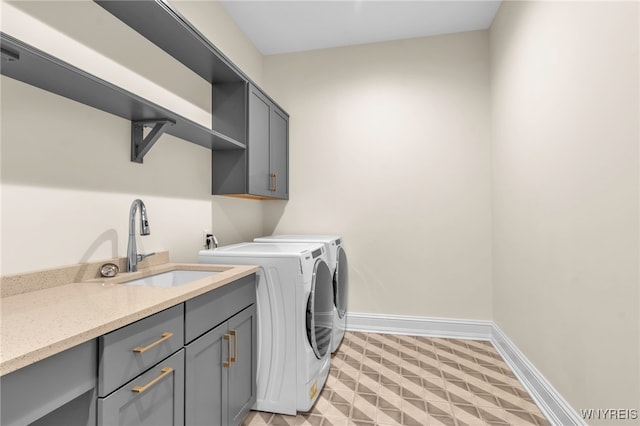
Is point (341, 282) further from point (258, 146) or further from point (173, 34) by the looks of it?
point (173, 34)

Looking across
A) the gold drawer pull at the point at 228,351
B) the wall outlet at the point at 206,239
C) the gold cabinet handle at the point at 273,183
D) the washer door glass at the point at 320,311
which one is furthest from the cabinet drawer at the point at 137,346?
the gold cabinet handle at the point at 273,183

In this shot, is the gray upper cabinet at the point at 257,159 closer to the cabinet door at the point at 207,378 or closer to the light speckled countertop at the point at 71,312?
the light speckled countertop at the point at 71,312

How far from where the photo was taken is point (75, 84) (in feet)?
4.08

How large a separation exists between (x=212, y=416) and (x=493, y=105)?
307 cm

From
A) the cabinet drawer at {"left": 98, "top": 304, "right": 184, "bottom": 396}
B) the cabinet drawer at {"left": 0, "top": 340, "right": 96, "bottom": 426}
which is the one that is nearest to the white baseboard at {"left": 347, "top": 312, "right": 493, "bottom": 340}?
the cabinet drawer at {"left": 98, "top": 304, "right": 184, "bottom": 396}

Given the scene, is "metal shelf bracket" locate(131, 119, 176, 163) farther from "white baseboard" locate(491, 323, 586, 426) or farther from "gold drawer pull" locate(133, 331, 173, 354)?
"white baseboard" locate(491, 323, 586, 426)

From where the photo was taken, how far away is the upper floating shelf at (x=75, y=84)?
1.01 m

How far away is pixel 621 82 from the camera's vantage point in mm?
1267

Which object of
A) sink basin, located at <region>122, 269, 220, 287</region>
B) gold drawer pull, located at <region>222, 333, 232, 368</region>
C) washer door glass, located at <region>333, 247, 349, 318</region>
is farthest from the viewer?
washer door glass, located at <region>333, 247, 349, 318</region>

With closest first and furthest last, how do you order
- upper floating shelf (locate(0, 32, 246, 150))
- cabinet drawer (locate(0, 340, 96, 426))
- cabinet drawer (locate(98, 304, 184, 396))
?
1. cabinet drawer (locate(0, 340, 96, 426))
2. cabinet drawer (locate(98, 304, 184, 396))
3. upper floating shelf (locate(0, 32, 246, 150))

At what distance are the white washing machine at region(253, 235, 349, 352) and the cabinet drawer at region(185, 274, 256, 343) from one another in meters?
0.87

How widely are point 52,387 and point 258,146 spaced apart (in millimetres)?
2088

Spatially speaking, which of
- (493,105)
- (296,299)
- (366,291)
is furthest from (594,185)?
(366,291)

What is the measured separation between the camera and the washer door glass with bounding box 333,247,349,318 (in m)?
2.72
